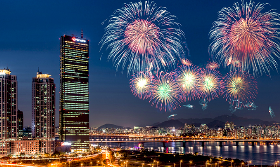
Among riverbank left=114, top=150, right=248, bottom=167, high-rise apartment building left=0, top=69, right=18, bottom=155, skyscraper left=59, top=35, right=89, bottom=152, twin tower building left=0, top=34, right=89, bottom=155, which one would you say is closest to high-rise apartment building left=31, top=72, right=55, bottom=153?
twin tower building left=0, top=34, right=89, bottom=155

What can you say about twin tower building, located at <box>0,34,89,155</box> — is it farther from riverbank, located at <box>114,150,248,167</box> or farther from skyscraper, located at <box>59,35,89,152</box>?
riverbank, located at <box>114,150,248,167</box>

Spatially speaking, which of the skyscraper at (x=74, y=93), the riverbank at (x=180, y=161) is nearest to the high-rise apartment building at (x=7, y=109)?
the skyscraper at (x=74, y=93)

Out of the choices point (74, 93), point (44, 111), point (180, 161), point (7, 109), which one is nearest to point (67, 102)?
point (74, 93)

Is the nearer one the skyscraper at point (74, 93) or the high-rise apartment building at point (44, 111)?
the high-rise apartment building at point (44, 111)

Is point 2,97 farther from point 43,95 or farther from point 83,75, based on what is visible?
point 83,75

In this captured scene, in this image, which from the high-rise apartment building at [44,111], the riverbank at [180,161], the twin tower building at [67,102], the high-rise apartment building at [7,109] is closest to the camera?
the riverbank at [180,161]

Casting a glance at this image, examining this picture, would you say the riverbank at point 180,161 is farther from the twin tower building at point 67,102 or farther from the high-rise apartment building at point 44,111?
the high-rise apartment building at point 44,111

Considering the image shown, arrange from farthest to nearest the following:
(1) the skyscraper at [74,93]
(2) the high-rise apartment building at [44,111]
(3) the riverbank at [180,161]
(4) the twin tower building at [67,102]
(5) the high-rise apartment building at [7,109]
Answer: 1. (1) the skyscraper at [74,93]
2. (4) the twin tower building at [67,102]
3. (2) the high-rise apartment building at [44,111]
4. (5) the high-rise apartment building at [7,109]
5. (3) the riverbank at [180,161]
